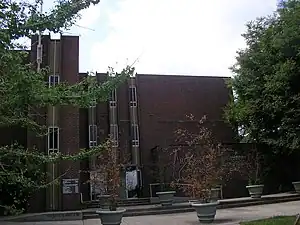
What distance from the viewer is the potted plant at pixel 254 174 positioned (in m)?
19.6

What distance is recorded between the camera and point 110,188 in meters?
12.3

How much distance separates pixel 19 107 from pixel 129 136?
19.9m

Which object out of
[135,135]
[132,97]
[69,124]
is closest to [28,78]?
[69,124]

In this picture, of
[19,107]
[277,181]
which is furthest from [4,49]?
[277,181]

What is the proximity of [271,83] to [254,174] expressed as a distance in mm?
5097

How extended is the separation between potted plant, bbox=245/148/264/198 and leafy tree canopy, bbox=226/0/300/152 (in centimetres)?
102

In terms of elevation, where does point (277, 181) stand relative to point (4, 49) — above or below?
below

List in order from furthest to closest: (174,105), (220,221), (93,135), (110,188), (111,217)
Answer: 1. (174,105)
2. (93,135)
3. (220,221)
4. (110,188)
5. (111,217)

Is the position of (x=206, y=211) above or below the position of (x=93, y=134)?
below

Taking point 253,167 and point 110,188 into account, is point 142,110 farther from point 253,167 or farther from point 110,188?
point 110,188

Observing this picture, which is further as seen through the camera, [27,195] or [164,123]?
[164,123]

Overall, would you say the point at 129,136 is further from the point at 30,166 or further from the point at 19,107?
the point at 19,107

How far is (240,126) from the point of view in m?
25.7

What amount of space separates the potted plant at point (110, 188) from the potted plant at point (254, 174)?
9.31 metres
